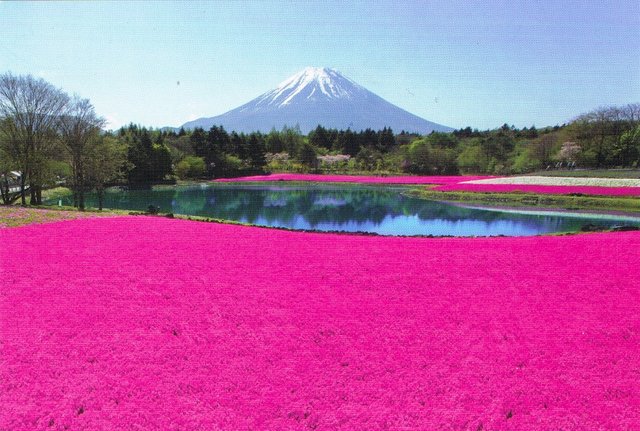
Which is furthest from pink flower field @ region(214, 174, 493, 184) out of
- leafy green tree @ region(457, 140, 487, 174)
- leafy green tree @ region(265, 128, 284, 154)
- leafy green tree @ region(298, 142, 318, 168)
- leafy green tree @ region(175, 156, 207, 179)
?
leafy green tree @ region(265, 128, 284, 154)

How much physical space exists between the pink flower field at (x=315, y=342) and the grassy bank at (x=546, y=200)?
85.7 ft

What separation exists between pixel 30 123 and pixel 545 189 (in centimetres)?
4376

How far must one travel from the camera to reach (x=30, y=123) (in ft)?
81.7

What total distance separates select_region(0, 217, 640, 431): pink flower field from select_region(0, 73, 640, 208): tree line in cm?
1784

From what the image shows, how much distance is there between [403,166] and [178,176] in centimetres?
4118

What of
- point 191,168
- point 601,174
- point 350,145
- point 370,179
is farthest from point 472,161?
point 191,168

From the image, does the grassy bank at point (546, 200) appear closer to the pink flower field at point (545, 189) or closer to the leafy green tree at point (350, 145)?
the pink flower field at point (545, 189)

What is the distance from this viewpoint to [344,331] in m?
6.44

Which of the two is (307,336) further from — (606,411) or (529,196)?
(529,196)

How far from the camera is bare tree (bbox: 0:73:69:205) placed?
24.2 metres

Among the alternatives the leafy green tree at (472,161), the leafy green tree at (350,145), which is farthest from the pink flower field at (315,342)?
the leafy green tree at (350,145)

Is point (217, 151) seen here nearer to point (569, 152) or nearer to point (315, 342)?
point (569, 152)

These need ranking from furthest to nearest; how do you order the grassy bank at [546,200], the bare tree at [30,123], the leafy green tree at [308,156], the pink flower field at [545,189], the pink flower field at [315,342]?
the leafy green tree at [308,156] < the pink flower field at [545,189] < the grassy bank at [546,200] < the bare tree at [30,123] < the pink flower field at [315,342]

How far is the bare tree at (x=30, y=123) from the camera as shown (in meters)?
24.2
